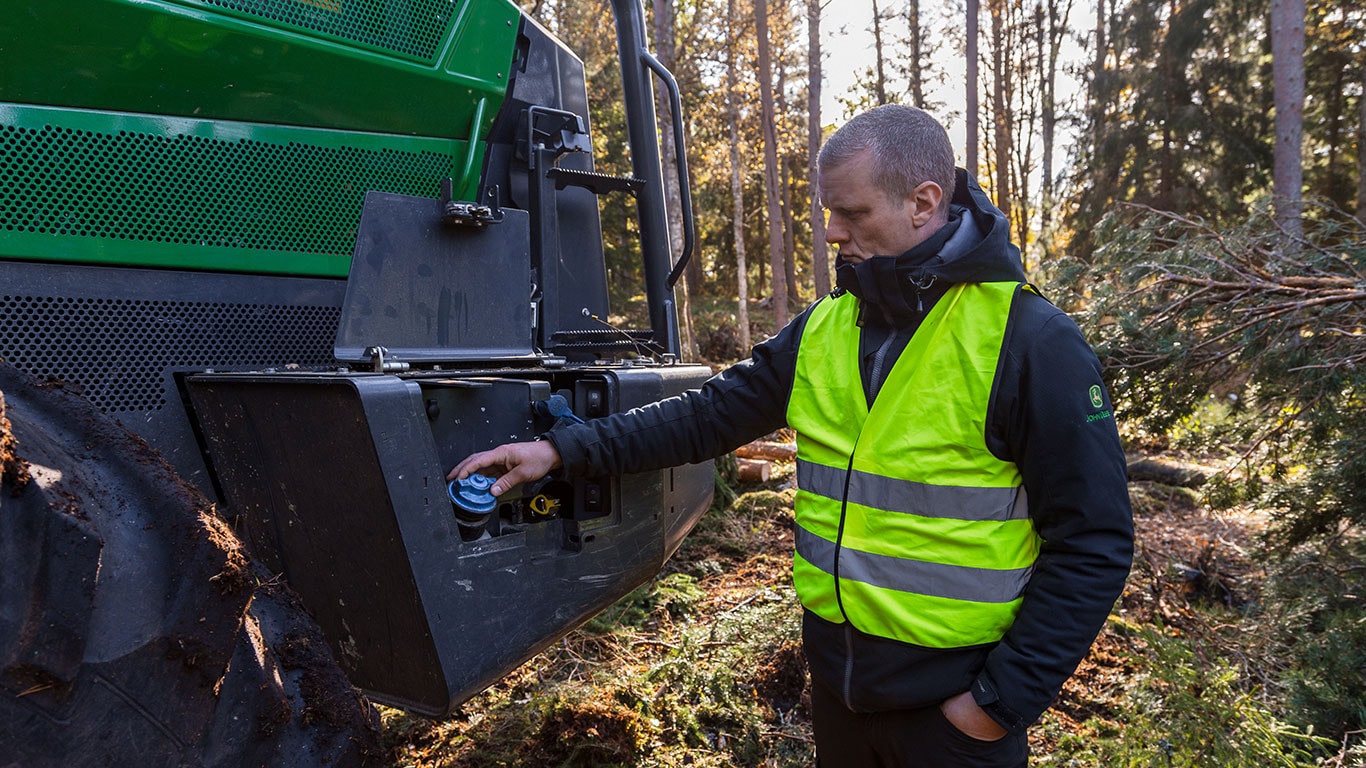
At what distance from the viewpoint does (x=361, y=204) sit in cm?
261

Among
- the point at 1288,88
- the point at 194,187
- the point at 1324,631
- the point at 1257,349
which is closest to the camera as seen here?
the point at 194,187

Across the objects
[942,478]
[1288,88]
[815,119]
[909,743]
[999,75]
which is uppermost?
[999,75]

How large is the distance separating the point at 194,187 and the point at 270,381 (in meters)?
0.71

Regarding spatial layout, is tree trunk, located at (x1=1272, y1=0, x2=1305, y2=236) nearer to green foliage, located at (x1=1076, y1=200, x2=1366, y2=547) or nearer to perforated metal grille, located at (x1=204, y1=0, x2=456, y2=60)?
green foliage, located at (x1=1076, y1=200, x2=1366, y2=547)

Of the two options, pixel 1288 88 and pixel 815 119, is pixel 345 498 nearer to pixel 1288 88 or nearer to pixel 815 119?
pixel 1288 88

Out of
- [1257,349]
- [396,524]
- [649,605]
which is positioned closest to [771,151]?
[1257,349]

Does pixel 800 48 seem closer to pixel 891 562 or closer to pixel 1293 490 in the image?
pixel 1293 490

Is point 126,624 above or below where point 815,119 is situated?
below

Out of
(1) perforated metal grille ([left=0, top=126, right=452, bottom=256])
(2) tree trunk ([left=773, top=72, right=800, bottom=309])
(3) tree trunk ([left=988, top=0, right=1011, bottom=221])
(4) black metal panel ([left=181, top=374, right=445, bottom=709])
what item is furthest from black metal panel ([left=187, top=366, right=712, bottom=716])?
(2) tree trunk ([left=773, top=72, right=800, bottom=309])

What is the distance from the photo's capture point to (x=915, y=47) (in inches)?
1016

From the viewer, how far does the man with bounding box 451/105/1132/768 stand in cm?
181

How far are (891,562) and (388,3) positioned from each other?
2.12 metres

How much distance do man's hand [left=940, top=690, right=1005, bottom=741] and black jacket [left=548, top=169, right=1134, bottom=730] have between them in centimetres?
2

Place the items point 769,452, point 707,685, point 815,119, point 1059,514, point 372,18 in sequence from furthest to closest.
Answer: point 815,119 < point 769,452 < point 707,685 < point 372,18 < point 1059,514
